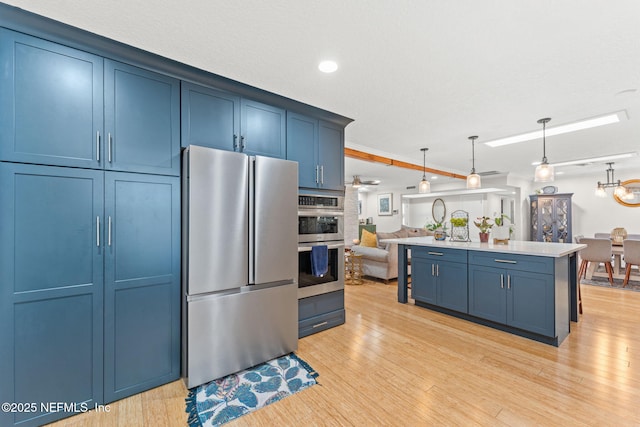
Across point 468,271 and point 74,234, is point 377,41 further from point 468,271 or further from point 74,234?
point 468,271

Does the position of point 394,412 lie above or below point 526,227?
below

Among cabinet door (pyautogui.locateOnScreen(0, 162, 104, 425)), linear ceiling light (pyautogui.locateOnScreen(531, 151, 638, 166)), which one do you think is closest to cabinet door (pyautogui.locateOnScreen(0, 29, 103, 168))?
cabinet door (pyautogui.locateOnScreen(0, 162, 104, 425))

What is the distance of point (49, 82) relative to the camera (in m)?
1.75

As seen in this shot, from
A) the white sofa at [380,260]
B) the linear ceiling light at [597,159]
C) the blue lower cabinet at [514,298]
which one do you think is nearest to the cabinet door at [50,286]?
the blue lower cabinet at [514,298]

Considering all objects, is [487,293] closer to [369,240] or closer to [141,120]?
[369,240]

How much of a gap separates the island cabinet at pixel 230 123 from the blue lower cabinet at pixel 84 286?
0.48 meters

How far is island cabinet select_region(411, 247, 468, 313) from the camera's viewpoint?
3.48m


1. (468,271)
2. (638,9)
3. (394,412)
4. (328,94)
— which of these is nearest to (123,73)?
(328,94)

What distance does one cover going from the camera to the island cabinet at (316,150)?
293 cm

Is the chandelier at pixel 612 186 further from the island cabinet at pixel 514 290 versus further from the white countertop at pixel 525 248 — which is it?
the island cabinet at pixel 514 290

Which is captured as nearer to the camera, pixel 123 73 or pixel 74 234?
pixel 74 234

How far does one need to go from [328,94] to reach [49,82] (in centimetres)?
206

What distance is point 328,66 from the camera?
223 cm

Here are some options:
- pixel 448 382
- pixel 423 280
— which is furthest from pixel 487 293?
pixel 448 382
